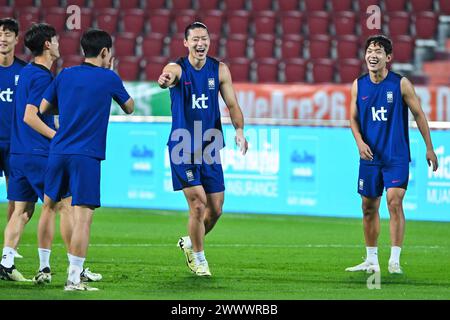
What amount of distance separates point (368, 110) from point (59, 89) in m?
3.31

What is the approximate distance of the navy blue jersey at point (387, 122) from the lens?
11.0 meters

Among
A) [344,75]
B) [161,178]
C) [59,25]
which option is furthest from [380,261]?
[59,25]

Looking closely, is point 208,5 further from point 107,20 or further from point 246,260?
point 246,260

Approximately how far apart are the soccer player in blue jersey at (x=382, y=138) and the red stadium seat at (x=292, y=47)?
38.2ft

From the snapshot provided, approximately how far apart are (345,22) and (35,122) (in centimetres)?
1433

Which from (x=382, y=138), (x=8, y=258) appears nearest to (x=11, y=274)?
(x=8, y=258)

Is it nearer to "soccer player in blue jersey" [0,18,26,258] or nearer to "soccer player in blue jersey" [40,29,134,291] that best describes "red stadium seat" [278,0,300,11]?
"soccer player in blue jersey" [0,18,26,258]

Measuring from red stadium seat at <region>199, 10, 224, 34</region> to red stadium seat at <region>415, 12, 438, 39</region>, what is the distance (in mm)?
3904

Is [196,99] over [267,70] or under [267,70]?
under

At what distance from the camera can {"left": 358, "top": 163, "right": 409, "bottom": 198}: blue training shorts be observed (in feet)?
35.7

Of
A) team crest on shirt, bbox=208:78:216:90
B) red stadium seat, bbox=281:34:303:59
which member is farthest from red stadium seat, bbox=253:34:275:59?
team crest on shirt, bbox=208:78:216:90

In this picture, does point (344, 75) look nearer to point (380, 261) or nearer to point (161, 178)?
point (161, 178)

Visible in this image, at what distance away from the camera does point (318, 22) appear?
23000mm
